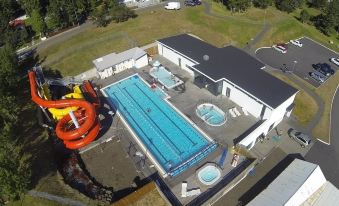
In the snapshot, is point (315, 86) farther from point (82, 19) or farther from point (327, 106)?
point (82, 19)

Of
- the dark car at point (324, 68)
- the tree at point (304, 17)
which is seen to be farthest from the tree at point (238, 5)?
the dark car at point (324, 68)

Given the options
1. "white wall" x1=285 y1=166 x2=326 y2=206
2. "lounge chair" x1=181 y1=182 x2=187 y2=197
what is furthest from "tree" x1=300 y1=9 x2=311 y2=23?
"lounge chair" x1=181 y1=182 x2=187 y2=197

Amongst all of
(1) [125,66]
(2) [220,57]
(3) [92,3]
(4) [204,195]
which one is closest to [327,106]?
(2) [220,57]

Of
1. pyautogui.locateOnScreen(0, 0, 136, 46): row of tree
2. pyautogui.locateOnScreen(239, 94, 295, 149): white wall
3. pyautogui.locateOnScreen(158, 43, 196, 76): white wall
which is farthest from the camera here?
pyautogui.locateOnScreen(0, 0, 136, 46): row of tree

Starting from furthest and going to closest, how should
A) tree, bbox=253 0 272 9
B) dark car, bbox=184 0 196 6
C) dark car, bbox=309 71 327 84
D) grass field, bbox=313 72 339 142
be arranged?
tree, bbox=253 0 272 9 → dark car, bbox=184 0 196 6 → dark car, bbox=309 71 327 84 → grass field, bbox=313 72 339 142

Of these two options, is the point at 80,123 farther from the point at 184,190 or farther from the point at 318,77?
the point at 318,77

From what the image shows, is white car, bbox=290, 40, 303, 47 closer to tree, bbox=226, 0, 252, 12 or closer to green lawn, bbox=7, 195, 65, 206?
tree, bbox=226, 0, 252, 12
